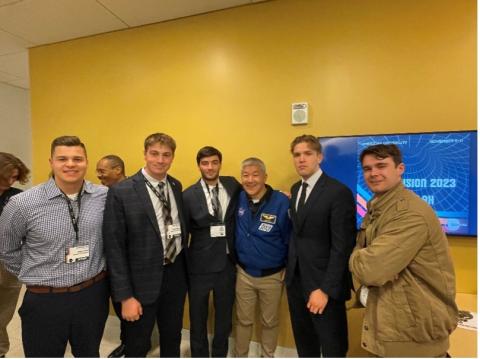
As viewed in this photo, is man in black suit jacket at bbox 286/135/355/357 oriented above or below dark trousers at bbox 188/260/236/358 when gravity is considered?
above

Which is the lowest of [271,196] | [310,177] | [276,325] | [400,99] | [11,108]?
[276,325]

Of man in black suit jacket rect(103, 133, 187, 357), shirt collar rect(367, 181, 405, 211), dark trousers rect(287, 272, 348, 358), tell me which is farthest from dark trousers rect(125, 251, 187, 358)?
shirt collar rect(367, 181, 405, 211)

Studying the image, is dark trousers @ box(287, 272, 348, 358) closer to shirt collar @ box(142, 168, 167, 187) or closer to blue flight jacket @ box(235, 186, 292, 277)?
blue flight jacket @ box(235, 186, 292, 277)

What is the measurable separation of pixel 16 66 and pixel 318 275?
4728mm

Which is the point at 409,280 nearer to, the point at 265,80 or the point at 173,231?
the point at 173,231

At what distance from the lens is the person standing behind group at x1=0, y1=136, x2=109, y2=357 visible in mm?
1480

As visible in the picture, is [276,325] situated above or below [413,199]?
below

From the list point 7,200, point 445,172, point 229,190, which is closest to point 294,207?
point 229,190

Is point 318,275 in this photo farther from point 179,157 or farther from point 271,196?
point 179,157

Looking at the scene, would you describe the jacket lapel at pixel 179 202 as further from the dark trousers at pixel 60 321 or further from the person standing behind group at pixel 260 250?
the dark trousers at pixel 60 321

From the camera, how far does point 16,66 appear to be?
397 cm

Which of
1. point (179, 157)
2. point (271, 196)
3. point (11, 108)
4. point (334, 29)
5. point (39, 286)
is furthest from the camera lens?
point (11, 108)

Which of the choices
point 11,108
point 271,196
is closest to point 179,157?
point 271,196

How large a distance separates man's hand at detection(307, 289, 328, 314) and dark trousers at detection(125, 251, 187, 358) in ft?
2.97
